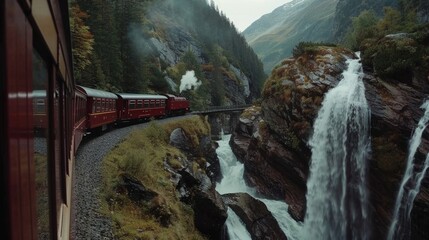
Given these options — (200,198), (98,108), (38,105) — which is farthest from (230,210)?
(38,105)

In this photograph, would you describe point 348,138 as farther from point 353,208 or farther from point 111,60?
point 111,60

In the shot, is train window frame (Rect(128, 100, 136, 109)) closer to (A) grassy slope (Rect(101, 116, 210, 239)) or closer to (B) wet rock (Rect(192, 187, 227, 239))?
(A) grassy slope (Rect(101, 116, 210, 239))

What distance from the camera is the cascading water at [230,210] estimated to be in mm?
19172

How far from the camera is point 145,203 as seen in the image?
11852mm

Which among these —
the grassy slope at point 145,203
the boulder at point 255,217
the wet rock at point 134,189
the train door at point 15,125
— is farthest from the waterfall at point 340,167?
the train door at point 15,125

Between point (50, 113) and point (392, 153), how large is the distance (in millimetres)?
19001

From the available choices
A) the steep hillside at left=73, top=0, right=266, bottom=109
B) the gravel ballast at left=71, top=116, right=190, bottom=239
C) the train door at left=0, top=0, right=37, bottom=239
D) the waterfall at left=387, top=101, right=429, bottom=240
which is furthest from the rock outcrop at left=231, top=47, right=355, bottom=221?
the train door at left=0, top=0, right=37, bottom=239

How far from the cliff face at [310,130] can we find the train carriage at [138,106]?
10164 mm

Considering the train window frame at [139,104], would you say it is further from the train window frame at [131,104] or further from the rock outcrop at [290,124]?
the rock outcrop at [290,124]

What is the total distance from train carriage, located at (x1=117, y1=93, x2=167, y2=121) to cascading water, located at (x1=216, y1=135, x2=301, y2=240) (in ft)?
28.4

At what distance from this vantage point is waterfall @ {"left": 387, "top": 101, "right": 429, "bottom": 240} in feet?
54.2

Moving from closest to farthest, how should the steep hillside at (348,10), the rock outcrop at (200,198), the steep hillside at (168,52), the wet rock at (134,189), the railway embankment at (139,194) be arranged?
the railway embankment at (139,194) → the wet rock at (134,189) → the rock outcrop at (200,198) → the steep hillside at (168,52) → the steep hillside at (348,10)

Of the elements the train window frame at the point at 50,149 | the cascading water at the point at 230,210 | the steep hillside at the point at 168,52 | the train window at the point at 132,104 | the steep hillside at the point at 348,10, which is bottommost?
the cascading water at the point at 230,210

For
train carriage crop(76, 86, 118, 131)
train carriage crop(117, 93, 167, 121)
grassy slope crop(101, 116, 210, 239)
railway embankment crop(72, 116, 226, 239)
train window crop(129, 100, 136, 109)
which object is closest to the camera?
railway embankment crop(72, 116, 226, 239)
